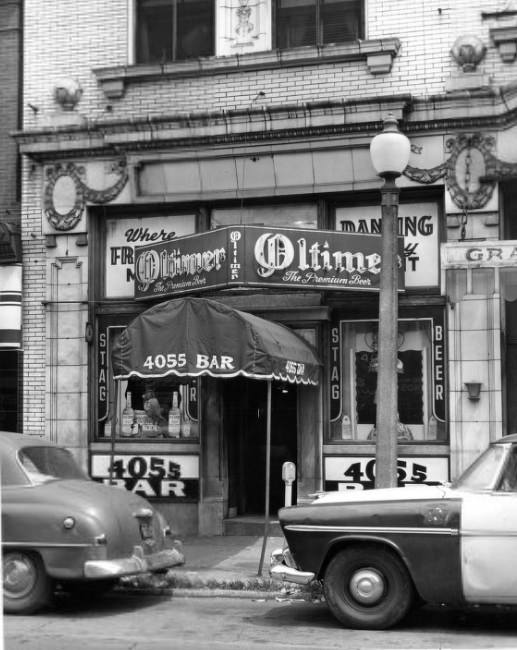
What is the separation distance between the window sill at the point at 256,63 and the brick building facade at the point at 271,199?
0.03m

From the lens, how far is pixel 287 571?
8844 millimetres

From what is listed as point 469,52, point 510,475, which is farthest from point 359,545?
point 469,52

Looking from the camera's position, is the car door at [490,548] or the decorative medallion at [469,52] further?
the decorative medallion at [469,52]

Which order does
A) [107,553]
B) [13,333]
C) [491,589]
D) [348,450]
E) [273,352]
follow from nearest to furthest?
[491,589], [107,553], [273,352], [348,450], [13,333]

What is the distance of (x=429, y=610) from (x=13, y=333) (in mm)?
8199

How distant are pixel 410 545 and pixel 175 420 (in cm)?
693

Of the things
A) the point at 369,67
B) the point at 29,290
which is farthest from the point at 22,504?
the point at 369,67

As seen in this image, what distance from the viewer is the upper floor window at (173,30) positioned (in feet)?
50.2

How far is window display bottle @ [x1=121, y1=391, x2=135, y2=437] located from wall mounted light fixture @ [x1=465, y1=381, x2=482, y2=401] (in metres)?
4.94

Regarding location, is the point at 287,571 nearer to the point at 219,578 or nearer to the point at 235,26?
the point at 219,578

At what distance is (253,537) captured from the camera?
14195 mm

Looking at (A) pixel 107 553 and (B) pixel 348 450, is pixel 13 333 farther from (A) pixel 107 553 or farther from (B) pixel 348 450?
(A) pixel 107 553

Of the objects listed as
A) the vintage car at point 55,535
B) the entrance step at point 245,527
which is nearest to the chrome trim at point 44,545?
the vintage car at point 55,535

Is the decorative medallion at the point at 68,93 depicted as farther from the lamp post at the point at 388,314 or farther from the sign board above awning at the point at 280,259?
the lamp post at the point at 388,314
